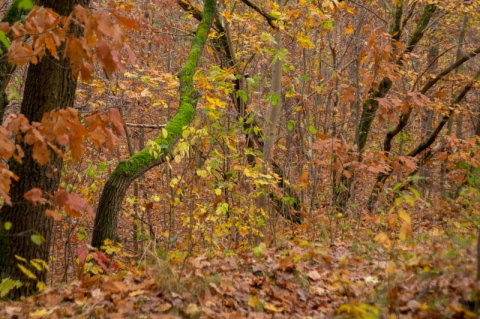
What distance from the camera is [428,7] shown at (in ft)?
33.8

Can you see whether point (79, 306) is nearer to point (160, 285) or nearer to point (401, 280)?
point (160, 285)

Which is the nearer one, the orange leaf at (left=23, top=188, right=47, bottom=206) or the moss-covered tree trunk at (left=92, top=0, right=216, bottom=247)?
the orange leaf at (left=23, top=188, right=47, bottom=206)

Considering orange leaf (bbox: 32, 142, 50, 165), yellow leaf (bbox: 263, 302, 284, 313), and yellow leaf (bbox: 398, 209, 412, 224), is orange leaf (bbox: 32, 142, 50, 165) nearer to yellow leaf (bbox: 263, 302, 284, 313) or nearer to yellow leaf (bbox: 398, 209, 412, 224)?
yellow leaf (bbox: 263, 302, 284, 313)

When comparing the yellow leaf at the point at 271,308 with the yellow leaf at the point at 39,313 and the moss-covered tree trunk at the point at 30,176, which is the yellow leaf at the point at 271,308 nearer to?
the yellow leaf at the point at 39,313

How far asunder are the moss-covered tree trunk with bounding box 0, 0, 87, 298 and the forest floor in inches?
27.2

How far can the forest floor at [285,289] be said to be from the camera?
3117 millimetres

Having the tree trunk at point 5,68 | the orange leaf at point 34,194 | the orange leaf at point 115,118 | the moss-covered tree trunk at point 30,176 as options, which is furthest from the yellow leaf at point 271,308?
the tree trunk at point 5,68

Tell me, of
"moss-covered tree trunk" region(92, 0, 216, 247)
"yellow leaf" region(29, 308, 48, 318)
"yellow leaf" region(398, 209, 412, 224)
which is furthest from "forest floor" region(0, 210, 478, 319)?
"moss-covered tree trunk" region(92, 0, 216, 247)

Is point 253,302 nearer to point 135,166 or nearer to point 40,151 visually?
point 40,151

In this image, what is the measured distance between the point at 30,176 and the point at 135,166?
1.70 metres

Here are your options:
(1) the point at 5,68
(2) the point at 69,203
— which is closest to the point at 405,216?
(2) the point at 69,203

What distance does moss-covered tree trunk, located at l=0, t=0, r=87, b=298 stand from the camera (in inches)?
177

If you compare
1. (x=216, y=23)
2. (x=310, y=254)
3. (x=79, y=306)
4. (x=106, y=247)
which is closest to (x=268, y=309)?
(x=310, y=254)

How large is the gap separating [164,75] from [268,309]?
17.3 feet
